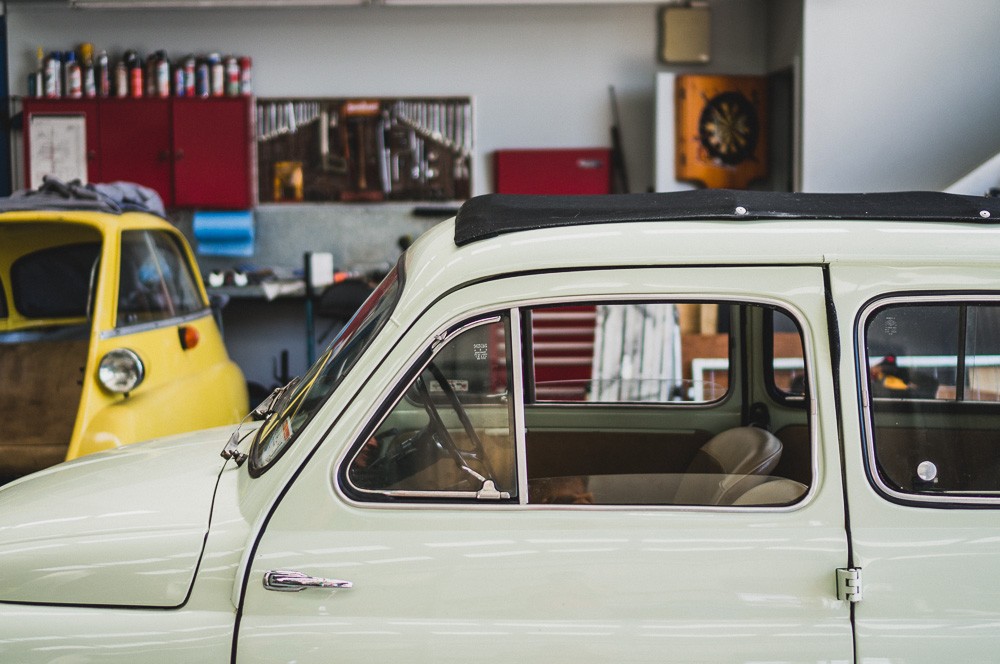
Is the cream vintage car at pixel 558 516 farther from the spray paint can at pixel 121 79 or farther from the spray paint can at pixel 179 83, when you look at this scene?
the spray paint can at pixel 121 79

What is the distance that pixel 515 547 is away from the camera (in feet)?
5.84

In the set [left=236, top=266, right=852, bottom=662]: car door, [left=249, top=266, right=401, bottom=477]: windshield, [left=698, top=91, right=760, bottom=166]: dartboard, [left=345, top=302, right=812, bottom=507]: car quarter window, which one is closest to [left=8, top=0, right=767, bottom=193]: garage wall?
[left=698, top=91, right=760, bottom=166]: dartboard

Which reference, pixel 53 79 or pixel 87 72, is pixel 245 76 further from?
pixel 53 79

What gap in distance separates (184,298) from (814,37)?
5392 millimetres

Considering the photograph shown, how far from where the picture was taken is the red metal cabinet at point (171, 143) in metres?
8.30

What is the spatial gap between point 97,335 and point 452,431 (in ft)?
8.98

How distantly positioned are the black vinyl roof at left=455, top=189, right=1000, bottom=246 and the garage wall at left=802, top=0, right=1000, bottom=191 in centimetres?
590

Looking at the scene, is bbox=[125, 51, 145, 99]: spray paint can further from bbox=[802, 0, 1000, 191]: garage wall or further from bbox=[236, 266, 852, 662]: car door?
bbox=[236, 266, 852, 662]: car door

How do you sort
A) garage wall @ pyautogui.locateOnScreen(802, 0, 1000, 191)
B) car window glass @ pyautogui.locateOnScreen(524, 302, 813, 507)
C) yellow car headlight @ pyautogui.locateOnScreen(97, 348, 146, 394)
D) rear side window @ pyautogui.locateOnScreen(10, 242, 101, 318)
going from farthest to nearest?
garage wall @ pyautogui.locateOnScreen(802, 0, 1000, 191), rear side window @ pyautogui.locateOnScreen(10, 242, 101, 318), yellow car headlight @ pyautogui.locateOnScreen(97, 348, 146, 394), car window glass @ pyautogui.locateOnScreen(524, 302, 813, 507)

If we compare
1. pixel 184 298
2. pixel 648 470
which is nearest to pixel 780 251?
pixel 648 470

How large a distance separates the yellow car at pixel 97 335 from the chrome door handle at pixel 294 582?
88.5 inches

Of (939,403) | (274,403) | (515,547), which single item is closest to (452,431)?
(515,547)

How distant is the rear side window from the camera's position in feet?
16.5

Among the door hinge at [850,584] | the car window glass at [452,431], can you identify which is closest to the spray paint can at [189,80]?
the car window glass at [452,431]
